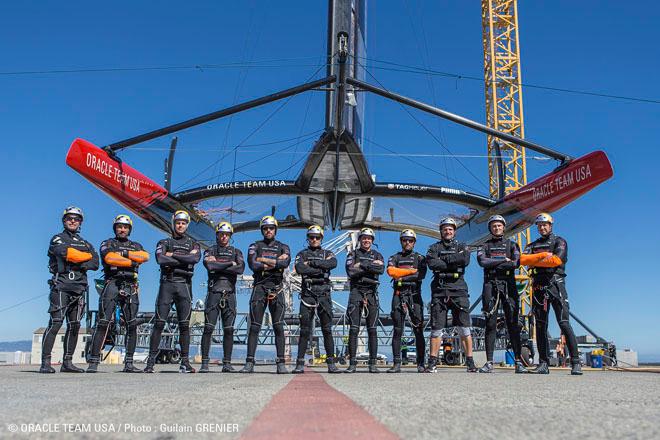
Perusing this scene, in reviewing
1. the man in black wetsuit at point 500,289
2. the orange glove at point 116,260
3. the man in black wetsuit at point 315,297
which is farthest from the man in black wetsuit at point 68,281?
the man in black wetsuit at point 500,289

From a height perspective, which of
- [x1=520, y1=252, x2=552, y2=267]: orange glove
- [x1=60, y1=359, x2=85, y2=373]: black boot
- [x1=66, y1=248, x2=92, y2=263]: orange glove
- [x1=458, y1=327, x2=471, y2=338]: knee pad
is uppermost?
[x1=520, y1=252, x2=552, y2=267]: orange glove

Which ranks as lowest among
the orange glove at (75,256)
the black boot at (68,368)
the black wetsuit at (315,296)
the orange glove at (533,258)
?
the black boot at (68,368)

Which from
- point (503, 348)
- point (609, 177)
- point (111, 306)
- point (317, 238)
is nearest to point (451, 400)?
point (317, 238)

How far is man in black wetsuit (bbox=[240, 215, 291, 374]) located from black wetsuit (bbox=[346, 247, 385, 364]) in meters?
0.90

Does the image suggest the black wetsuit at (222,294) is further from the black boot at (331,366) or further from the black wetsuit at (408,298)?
the black wetsuit at (408,298)

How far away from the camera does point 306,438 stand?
189 centimetres

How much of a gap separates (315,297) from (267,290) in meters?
0.61

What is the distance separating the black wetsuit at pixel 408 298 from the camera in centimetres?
789

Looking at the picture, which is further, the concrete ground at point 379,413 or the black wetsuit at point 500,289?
the black wetsuit at point 500,289

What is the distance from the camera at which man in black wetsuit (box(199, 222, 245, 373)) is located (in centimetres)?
718

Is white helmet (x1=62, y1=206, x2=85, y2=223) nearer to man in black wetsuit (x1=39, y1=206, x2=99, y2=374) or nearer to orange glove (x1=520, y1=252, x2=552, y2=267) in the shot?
man in black wetsuit (x1=39, y1=206, x2=99, y2=374)

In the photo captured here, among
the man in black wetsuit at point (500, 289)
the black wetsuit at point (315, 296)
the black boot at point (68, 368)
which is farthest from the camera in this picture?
the man in black wetsuit at point (500, 289)

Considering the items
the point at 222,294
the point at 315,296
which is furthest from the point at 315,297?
the point at 222,294

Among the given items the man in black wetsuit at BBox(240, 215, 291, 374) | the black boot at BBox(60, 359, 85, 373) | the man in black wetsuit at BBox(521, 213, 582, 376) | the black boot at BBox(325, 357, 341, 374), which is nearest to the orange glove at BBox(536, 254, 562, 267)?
the man in black wetsuit at BBox(521, 213, 582, 376)
